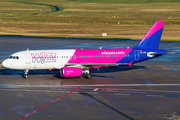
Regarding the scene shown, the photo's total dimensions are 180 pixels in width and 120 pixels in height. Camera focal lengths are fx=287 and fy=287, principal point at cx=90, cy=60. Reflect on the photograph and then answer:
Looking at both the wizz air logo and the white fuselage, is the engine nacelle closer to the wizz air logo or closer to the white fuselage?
the white fuselage

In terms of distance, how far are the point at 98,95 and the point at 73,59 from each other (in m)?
11.0

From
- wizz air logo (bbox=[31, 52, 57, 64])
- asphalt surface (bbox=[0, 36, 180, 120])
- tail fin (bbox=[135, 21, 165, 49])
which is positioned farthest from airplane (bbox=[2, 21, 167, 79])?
asphalt surface (bbox=[0, 36, 180, 120])

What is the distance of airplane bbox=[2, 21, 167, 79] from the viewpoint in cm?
4588

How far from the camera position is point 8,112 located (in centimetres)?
3145

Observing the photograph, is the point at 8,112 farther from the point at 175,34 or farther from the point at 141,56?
the point at 175,34

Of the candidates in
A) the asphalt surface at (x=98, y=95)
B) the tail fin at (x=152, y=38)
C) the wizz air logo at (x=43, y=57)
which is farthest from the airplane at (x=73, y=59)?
the asphalt surface at (x=98, y=95)

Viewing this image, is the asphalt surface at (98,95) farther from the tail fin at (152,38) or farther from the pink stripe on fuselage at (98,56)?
the tail fin at (152,38)

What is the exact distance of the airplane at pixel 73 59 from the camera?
151 ft

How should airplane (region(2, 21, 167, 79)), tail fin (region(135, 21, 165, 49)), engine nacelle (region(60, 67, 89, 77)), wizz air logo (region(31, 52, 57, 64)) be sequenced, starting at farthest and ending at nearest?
tail fin (region(135, 21, 165, 49)) → wizz air logo (region(31, 52, 57, 64)) → airplane (region(2, 21, 167, 79)) → engine nacelle (region(60, 67, 89, 77))

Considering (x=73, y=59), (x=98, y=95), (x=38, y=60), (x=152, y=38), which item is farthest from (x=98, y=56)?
(x=98, y=95)

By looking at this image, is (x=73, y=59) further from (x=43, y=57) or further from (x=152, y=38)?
(x=152, y=38)

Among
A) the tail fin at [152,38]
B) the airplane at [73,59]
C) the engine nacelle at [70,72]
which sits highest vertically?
the tail fin at [152,38]

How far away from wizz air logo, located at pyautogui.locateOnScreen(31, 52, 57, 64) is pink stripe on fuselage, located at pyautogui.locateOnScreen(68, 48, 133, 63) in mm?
2951

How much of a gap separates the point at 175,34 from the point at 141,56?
63.3m
